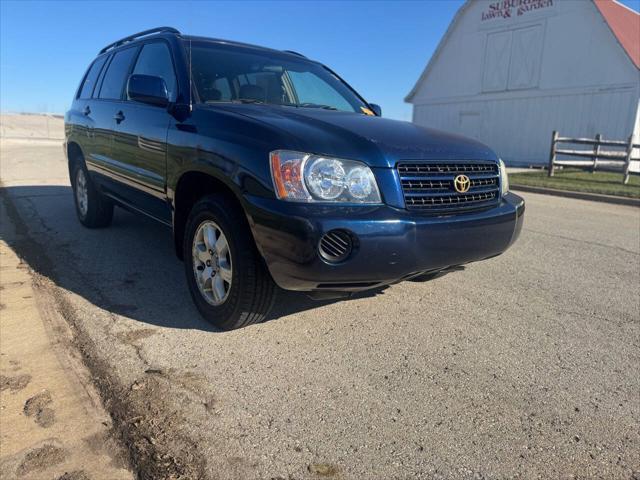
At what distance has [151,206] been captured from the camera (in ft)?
12.8

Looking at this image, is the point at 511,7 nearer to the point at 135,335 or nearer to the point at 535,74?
the point at 535,74

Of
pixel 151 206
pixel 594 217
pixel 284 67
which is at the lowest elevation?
pixel 594 217

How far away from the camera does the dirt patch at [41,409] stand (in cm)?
219

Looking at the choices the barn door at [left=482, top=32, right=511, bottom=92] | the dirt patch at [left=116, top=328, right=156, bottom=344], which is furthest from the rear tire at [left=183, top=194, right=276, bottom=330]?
the barn door at [left=482, top=32, right=511, bottom=92]

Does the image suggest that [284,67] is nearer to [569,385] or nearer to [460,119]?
[569,385]

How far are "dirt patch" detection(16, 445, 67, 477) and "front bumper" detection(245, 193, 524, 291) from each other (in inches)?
48.8

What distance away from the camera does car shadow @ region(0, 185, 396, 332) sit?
136 inches

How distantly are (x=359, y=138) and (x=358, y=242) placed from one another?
0.64 metres

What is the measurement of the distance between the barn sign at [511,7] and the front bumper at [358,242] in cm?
2144

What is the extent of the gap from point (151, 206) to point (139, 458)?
2.33 meters

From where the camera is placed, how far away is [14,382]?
2496 millimetres

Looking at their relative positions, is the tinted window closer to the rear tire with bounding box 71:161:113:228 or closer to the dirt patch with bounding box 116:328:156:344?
the dirt patch with bounding box 116:328:156:344

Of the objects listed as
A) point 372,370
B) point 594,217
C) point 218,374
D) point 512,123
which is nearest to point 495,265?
point 372,370

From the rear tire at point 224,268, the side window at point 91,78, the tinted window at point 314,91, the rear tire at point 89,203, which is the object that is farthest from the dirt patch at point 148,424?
Result: the side window at point 91,78
